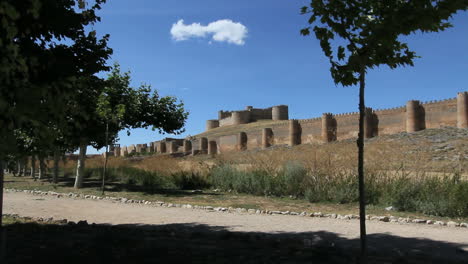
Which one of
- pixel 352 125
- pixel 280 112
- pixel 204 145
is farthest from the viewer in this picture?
pixel 280 112

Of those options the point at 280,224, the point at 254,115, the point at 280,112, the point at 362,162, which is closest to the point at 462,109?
the point at 280,224

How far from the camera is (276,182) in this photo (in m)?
12.9

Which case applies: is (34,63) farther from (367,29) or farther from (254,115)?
(254,115)

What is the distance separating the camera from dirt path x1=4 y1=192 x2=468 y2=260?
227 inches

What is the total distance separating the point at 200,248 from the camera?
516 cm

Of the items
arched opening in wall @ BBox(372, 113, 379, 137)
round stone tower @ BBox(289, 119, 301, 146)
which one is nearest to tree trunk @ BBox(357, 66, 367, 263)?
arched opening in wall @ BBox(372, 113, 379, 137)

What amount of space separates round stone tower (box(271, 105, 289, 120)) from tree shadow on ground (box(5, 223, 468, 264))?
89055 mm

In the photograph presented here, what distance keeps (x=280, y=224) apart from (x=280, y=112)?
88418mm

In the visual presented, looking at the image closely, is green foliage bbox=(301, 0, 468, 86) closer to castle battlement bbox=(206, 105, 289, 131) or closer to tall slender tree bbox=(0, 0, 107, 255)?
tall slender tree bbox=(0, 0, 107, 255)

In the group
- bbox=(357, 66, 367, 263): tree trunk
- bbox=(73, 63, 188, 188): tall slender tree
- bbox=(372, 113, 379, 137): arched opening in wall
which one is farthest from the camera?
bbox=(372, 113, 379, 137): arched opening in wall

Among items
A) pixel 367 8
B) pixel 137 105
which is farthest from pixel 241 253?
pixel 137 105

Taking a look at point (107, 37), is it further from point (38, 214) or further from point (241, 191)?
point (241, 191)

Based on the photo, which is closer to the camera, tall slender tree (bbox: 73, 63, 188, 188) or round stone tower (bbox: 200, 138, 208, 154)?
tall slender tree (bbox: 73, 63, 188, 188)

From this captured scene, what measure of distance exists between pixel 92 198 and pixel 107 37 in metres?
8.15
